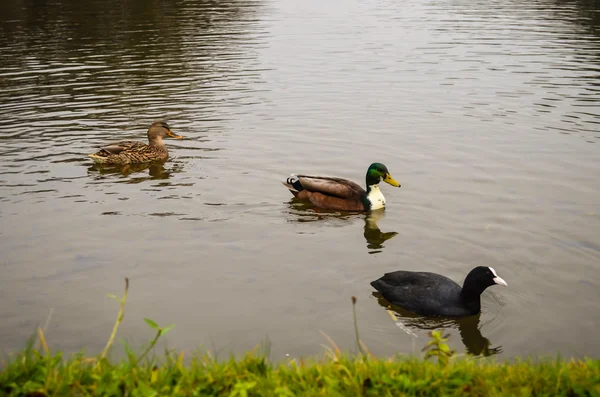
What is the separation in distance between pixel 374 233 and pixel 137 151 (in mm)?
5482

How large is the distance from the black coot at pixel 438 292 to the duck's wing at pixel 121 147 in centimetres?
717

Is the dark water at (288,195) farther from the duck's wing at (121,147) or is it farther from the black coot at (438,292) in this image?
the duck's wing at (121,147)

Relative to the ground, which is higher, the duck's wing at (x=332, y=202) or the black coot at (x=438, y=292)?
the black coot at (x=438, y=292)

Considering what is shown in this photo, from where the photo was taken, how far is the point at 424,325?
28.2ft

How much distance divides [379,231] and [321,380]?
243 inches

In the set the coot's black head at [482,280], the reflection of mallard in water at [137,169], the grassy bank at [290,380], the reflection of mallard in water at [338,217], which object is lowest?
the reflection of mallard in water at [338,217]

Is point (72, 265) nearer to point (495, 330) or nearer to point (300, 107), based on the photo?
point (495, 330)

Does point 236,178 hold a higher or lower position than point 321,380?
lower

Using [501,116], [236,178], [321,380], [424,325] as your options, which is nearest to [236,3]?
[501,116]

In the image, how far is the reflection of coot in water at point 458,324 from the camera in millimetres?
8047

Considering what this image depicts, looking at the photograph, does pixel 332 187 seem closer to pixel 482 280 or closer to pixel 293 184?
pixel 293 184

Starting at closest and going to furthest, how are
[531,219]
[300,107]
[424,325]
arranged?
1. [424,325]
2. [531,219]
3. [300,107]

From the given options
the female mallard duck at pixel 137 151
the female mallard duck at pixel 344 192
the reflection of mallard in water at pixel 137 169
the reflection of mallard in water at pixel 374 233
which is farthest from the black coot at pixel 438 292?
the female mallard duck at pixel 137 151

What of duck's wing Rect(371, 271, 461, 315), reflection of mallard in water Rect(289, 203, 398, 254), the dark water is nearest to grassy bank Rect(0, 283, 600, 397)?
the dark water
